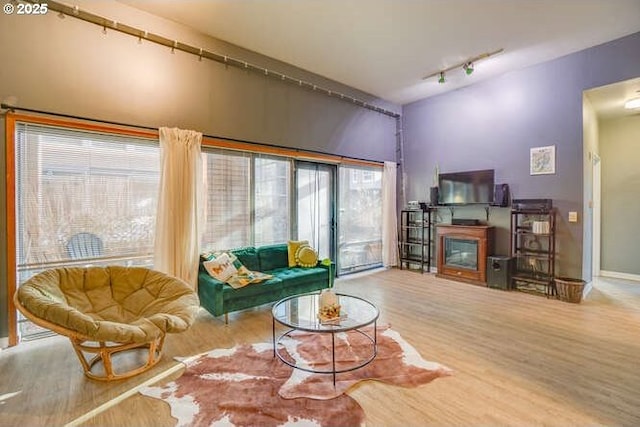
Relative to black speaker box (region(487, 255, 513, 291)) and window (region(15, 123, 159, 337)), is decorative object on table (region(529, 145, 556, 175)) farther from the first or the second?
window (region(15, 123, 159, 337))

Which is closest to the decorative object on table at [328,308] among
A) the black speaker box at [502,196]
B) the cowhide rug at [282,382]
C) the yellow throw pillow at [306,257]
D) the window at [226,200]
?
the cowhide rug at [282,382]

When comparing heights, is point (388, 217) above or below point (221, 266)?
above

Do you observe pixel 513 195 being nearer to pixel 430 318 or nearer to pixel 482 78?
pixel 482 78

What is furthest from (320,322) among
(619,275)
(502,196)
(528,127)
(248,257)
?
(619,275)

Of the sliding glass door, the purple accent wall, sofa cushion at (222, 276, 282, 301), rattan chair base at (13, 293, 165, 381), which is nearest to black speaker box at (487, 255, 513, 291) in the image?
the purple accent wall

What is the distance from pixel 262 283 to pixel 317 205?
6.72 feet

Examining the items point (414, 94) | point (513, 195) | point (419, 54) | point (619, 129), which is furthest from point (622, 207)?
point (419, 54)

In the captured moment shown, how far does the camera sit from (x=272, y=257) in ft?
13.4

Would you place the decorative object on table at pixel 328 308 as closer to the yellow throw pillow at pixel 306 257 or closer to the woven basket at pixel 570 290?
the yellow throw pillow at pixel 306 257

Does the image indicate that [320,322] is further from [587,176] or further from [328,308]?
[587,176]

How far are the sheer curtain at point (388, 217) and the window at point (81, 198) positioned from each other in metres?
4.09

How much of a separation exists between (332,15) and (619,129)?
533 centimetres

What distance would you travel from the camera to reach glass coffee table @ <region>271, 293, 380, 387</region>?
7.24 ft

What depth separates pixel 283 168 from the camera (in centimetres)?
461
